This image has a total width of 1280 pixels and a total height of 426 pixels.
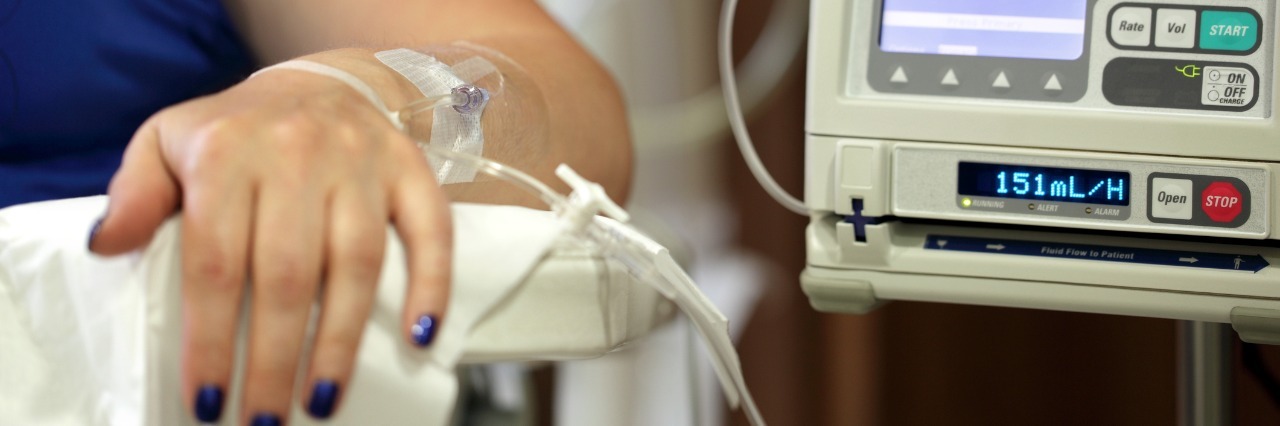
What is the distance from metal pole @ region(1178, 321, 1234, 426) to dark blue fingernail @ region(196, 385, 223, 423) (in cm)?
57

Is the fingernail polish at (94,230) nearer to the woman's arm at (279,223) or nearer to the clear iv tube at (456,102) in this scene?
the woman's arm at (279,223)

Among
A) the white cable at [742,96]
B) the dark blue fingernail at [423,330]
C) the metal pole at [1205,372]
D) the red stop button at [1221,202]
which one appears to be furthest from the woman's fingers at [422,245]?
the white cable at [742,96]

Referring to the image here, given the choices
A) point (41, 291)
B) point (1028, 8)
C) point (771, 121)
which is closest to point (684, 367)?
point (771, 121)

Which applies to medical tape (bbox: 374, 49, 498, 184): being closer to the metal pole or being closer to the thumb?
the thumb

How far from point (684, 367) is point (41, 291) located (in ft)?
2.87

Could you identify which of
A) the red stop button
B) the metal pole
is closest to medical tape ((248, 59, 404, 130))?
the red stop button

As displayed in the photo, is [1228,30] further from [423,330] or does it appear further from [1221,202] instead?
[423,330]

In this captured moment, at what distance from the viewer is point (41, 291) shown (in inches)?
15.2

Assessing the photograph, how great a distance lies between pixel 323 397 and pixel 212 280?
0.05 metres

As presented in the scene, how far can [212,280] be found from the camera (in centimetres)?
33

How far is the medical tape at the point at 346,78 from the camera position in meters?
0.44

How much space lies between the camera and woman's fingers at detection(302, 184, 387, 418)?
34 centimetres

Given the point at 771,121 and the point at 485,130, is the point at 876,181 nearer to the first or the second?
the point at 485,130

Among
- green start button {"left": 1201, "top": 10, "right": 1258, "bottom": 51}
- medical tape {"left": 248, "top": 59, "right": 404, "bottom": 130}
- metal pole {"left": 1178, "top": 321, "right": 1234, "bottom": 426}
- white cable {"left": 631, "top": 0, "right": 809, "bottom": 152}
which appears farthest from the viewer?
white cable {"left": 631, "top": 0, "right": 809, "bottom": 152}
